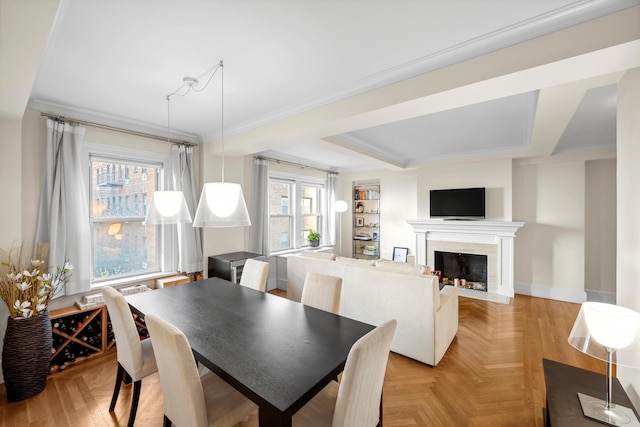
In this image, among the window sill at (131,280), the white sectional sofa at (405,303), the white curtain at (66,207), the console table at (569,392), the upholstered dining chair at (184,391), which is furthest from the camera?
the window sill at (131,280)

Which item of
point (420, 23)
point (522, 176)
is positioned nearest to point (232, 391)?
point (420, 23)

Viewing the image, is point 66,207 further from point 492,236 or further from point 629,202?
point 492,236

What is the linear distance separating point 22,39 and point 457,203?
18.0ft

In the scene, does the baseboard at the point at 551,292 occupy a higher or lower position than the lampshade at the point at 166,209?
lower

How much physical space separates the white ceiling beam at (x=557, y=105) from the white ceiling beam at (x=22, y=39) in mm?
2974

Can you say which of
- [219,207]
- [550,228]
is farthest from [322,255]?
[550,228]

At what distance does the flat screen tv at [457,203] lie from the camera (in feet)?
15.9

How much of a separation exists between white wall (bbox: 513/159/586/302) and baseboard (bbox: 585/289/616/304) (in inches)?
8.0

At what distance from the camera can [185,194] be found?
3.60 metres

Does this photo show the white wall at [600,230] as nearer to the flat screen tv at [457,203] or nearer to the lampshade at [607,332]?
the flat screen tv at [457,203]

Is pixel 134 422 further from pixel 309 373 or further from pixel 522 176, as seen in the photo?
pixel 522 176

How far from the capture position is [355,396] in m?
1.17

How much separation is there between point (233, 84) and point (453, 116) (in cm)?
237

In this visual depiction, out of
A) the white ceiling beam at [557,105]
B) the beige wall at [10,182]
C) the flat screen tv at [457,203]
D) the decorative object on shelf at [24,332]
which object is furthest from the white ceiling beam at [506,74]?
the flat screen tv at [457,203]
